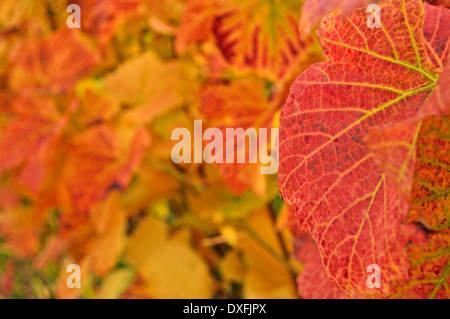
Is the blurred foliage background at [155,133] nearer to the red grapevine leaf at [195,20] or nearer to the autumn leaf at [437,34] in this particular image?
the red grapevine leaf at [195,20]

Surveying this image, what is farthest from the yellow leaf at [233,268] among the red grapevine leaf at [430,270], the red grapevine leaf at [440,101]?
the red grapevine leaf at [440,101]

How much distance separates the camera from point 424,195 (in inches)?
9.2

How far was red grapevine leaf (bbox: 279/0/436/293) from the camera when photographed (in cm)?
22

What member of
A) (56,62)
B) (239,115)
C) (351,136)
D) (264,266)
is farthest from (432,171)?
(56,62)

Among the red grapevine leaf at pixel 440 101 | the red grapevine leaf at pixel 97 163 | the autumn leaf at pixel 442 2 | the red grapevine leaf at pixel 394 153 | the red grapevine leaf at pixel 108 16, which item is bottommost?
the red grapevine leaf at pixel 394 153

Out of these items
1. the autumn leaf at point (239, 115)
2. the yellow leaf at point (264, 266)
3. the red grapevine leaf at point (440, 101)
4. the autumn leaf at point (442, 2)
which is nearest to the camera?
the red grapevine leaf at point (440, 101)

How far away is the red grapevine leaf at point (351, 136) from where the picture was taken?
0.22m

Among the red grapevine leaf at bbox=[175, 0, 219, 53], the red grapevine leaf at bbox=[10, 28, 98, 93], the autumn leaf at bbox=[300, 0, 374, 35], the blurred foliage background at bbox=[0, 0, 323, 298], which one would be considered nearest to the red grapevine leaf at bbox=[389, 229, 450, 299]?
the autumn leaf at bbox=[300, 0, 374, 35]

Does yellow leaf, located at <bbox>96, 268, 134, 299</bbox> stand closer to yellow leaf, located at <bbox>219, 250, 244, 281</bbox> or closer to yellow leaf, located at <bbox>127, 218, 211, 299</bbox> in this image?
yellow leaf, located at <bbox>127, 218, 211, 299</bbox>

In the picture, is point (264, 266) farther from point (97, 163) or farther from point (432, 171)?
point (432, 171)

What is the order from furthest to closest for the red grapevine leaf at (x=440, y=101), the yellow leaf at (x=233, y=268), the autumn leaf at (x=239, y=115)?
1. the yellow leaf at (x=233, y=268)
2. the autumn leaf at (x=239, y=115)
3. the red grapevine leaf at (x=440, y=101)
